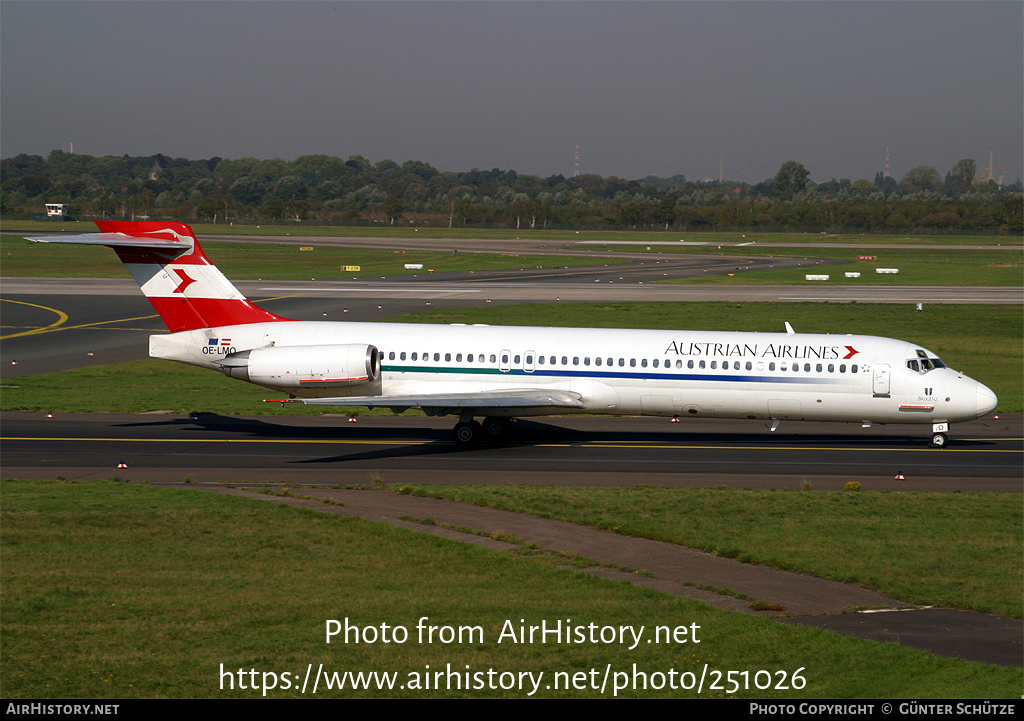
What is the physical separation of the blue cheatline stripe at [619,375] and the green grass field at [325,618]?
10.5 meters

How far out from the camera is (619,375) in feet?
97.6

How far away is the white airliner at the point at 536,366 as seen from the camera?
2922 cm

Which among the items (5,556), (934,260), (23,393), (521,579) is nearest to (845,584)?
(521,579)

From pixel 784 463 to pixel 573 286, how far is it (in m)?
50.6

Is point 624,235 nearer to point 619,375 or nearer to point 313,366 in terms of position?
point 619,375

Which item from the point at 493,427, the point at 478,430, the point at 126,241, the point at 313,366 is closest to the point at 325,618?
the point at 313,366

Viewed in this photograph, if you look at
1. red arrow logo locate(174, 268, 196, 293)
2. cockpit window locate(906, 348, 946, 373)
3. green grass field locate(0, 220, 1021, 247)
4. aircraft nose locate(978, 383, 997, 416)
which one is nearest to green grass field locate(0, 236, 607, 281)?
green grass field locate(0, 220, 1021, 247)

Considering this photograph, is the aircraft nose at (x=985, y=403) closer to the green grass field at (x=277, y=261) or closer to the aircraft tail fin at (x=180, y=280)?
the aircraft tail fin at (x=180, y=280)

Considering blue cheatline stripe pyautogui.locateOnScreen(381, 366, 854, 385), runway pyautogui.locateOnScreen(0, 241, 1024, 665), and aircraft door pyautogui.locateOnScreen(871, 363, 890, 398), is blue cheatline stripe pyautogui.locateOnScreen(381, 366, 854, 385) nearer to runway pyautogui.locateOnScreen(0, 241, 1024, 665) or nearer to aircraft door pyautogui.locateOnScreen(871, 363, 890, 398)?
aircraft door pyautogui.locateOnScreen(871, 363, 890, 398)

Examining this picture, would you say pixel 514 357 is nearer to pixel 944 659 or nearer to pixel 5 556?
pixel 5 556

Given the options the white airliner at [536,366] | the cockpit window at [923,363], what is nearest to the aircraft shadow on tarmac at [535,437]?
the white airliner at [536,366]

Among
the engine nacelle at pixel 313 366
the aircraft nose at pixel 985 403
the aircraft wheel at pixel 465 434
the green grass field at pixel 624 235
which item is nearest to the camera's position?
the aircraft nose at pixel 985 403

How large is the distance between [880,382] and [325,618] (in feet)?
65.8

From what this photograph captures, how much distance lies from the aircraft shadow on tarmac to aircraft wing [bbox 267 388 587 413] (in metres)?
1.39
